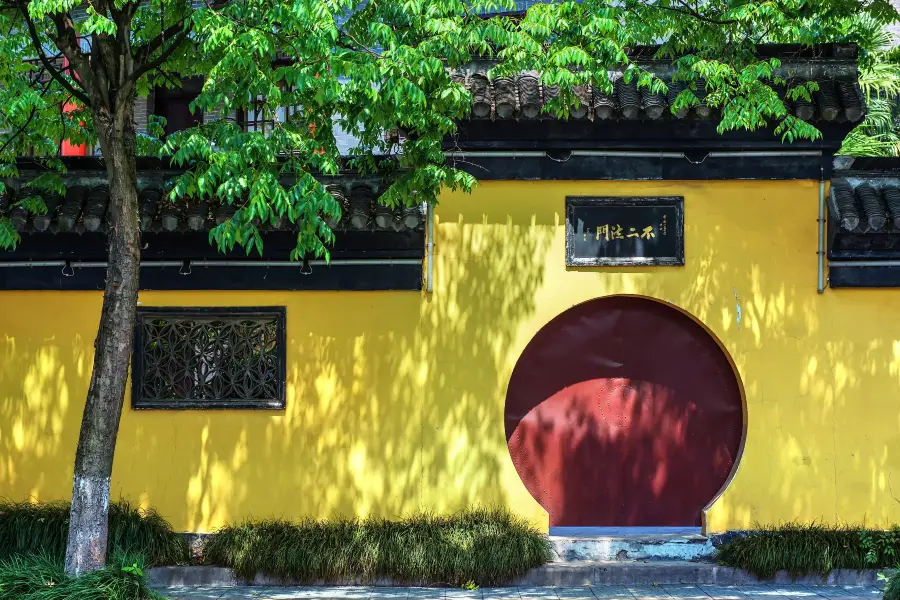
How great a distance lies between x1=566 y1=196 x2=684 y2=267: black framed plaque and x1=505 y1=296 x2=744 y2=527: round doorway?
458 millimetres

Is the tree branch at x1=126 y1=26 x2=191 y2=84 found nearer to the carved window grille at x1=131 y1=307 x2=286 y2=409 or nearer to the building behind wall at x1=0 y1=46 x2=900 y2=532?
the building behind wall at x1=0 y1=46 x2=900 y2=532

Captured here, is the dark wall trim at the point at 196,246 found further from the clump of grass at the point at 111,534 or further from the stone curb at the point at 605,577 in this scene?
the stone curb at the point at 605,577

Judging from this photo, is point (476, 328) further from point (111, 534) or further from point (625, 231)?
point (111, 534)

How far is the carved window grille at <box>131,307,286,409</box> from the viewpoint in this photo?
8.76 m

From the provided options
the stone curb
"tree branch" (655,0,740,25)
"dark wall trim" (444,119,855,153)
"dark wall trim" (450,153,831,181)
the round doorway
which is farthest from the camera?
the round doorway

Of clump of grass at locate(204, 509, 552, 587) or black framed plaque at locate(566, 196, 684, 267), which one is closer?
clump of grass at locate(204, 509, 552, 587)

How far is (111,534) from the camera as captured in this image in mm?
8289

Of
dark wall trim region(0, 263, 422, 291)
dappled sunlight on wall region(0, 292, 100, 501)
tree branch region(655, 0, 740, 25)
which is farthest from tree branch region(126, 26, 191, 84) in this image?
tree branch region(655, 0, 740, 25)

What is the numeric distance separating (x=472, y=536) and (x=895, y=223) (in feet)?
16.2

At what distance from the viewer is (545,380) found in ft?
29.5

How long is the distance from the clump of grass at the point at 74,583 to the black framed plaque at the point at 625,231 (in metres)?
4.82

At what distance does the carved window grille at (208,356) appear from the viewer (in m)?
8.76

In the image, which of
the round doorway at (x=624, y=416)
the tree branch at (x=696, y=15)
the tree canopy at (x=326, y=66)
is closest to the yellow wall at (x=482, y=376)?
the round doorway at (x=624, y=416)

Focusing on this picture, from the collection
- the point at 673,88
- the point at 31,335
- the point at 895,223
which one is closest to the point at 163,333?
the point at 31,335
